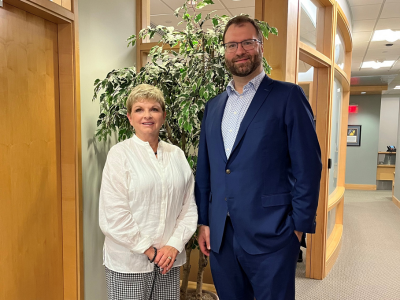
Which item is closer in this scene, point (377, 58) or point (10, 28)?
point (10, 28)

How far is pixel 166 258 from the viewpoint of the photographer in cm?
150

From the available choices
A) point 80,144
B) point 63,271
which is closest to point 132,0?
point 80,144

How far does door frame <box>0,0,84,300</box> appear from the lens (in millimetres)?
1932

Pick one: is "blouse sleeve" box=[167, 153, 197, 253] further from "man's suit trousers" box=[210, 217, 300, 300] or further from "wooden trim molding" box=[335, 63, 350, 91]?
"wooden trim molding" box=[335, 63, 350, 91]

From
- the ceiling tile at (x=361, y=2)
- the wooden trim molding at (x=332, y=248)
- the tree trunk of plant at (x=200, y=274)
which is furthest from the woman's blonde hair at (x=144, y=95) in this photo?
the ceiling tile at (x=361, y=2)

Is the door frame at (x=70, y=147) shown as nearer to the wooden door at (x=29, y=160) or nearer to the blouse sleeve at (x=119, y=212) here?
the wooden door at (x=29, y=160)

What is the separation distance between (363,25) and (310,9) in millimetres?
2442

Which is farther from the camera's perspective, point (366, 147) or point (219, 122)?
point (366, 147)

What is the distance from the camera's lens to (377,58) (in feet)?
23.6

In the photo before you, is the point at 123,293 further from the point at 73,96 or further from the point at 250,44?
the point at 250,44

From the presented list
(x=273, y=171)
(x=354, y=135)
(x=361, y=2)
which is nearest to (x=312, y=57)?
(x=273, y=171)

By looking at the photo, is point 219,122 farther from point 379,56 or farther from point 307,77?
point 379,56

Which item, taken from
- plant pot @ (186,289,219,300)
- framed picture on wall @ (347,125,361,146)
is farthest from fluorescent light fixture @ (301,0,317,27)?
framed picture on wall @ (347,125,361,146)

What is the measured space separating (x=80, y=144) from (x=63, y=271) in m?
0.79
